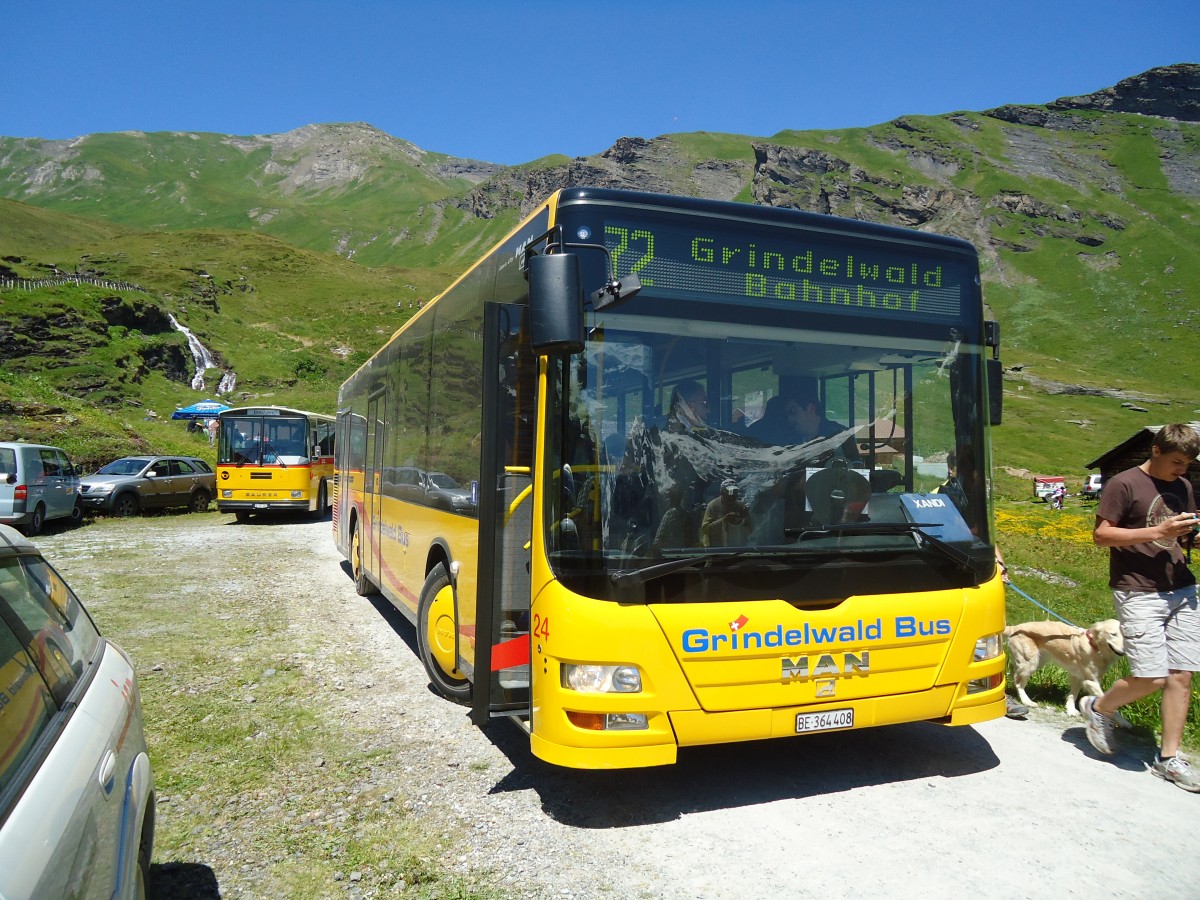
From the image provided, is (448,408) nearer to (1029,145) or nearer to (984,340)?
(984,340)

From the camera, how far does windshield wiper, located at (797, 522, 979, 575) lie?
4.66 meters

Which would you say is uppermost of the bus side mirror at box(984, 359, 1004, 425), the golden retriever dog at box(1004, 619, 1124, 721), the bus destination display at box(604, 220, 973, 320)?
the bus destination display at box(604, 220, 973, 320)

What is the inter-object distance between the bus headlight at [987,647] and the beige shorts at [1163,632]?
73 cm

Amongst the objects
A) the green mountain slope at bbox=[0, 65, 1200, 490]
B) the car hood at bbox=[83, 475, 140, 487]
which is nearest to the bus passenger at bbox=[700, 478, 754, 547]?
the green mountain slope at bbox=[0, 65, 1200, 490]

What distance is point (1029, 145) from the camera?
18062 cm

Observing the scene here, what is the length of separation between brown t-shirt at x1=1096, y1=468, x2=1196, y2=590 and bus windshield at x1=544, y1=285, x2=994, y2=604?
738 mm

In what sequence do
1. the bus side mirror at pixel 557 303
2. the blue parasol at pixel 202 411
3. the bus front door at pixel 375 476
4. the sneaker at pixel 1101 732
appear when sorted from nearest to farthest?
the bus side mirror at pixel 557 303
the sneaker at pixel 1101 732
the bus front door at pixel 375 476
the blue parasol at pixel 202 411

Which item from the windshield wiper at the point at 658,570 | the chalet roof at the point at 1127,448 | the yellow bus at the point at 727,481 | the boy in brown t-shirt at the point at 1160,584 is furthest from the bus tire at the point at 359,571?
the chalet roof at the point at 1127,448

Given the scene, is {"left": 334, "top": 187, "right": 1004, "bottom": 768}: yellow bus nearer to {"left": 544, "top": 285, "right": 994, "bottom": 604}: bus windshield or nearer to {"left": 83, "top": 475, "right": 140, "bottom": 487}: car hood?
{"left": 544, "top": 285, "right": 994, "bottom": 604}: bus windshield

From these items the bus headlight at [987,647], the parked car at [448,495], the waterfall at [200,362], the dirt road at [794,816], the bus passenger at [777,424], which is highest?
the waterfall at [200,362]

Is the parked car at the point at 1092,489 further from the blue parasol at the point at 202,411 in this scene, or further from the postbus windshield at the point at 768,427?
the postbus windshield at the point at 768,427

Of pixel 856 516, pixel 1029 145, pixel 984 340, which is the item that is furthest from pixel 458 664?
pixel 1029 145

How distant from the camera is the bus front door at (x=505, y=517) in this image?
4762 mm

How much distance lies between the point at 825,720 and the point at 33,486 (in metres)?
19.1
